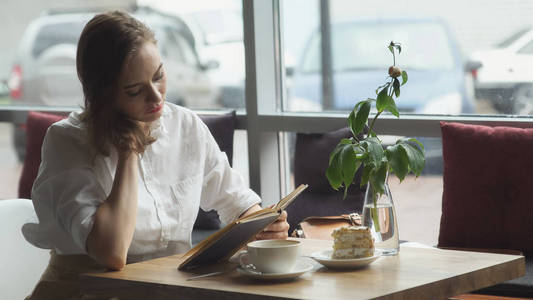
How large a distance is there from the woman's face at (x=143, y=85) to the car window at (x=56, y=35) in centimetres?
257

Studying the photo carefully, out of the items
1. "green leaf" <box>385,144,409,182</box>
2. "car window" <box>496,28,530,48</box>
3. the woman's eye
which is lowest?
"green leaf" <box>385,144,409,182</box>

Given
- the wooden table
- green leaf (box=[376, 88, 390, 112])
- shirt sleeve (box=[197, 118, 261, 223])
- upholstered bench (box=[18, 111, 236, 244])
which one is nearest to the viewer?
the wooden table

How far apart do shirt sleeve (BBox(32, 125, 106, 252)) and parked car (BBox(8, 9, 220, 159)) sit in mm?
2003

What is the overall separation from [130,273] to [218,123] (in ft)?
6.05

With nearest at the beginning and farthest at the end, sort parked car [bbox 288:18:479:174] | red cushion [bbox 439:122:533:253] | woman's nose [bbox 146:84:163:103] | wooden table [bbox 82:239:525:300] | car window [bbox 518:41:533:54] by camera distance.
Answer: wooden table [bbox 82:239:525:300] → woman's nose [bbox 146:84:163:103] → red cushion [bbox 439:122:533:253] → car window [bbox 518:41:533:54] → parked car [bbox 288:18:479:174]

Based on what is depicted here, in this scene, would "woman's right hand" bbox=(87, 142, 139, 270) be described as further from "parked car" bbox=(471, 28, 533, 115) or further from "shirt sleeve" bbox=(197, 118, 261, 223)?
"parked car" bbox=(471, 28, 533, 115)

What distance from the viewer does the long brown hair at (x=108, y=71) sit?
211 centimetres

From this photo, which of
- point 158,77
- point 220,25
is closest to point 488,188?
point 158,77

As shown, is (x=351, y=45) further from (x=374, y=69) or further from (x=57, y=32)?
(x=57, y=32)

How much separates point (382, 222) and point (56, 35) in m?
3.30

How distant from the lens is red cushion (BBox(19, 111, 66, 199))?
13.5ft

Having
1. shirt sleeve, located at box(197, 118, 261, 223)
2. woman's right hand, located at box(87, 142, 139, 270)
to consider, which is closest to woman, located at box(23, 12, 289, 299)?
woman's right hand, located at box(87, 142, 139, 270)

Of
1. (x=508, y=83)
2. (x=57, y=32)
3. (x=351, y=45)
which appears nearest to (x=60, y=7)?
(x=57, y=32)

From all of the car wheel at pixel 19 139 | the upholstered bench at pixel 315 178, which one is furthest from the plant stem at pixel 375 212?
the car wheel at pixel 19 139
